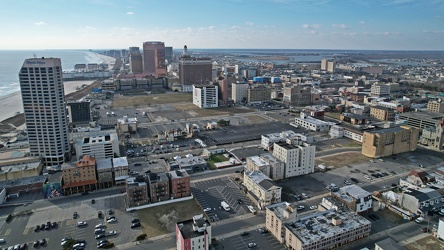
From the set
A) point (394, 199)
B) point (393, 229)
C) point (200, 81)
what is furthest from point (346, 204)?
point (200, 81)

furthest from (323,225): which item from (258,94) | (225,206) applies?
(258,94)

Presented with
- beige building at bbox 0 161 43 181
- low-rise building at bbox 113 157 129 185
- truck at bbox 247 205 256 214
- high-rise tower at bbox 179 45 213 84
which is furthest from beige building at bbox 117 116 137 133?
high-rise tower at bbox 179 45 213 84

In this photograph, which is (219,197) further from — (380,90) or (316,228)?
(380,90)

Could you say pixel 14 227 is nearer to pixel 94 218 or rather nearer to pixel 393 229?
pixel 94 218

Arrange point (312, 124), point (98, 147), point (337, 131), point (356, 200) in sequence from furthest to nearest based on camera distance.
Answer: point (312, 124), point (337, 131), point (98, 147), point (356, 200)

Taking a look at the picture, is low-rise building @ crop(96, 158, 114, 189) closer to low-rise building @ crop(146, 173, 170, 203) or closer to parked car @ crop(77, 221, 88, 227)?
low-rise building @ crop(146, 173, 170, 203)

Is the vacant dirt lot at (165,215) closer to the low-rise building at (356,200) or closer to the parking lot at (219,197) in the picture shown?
the parking lot at (219,197)
